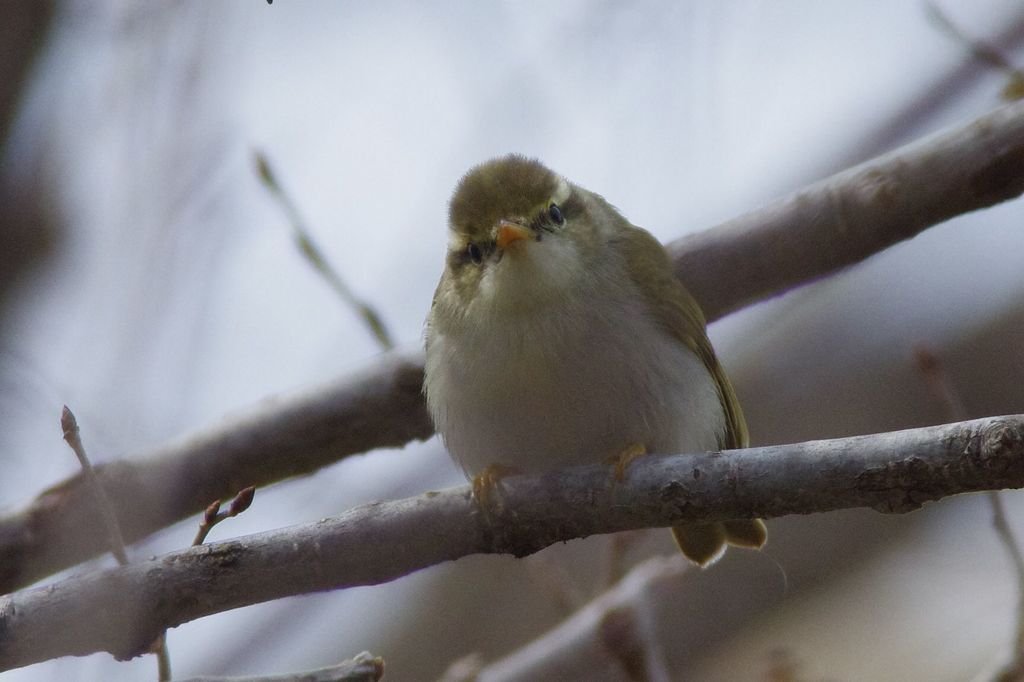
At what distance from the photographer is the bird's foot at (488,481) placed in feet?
9.25

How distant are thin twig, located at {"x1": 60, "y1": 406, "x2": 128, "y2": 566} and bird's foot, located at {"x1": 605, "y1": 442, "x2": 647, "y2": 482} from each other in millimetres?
1110

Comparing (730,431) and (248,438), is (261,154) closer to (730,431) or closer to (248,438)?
(248,438)

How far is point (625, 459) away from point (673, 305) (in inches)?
37.4

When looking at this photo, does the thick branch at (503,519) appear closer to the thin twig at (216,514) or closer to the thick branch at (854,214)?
the thin twig at (216,514)

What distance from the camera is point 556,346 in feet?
11.1

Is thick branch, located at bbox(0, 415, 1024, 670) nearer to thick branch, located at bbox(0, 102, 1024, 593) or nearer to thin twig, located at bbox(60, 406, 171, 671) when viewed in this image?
thin twig, located at bbox(60, 406, 171, 671)

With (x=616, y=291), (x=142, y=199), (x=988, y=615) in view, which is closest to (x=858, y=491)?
(x=616, y=291)

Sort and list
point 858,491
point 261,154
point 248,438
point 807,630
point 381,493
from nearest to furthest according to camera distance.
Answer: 1. point 858,491
2. point 248,438
3. point 261,154
4. point 381,493
5. point 807,630

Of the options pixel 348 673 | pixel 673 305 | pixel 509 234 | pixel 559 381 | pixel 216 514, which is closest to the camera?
pixel 348 673

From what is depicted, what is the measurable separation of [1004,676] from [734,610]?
3.38 m

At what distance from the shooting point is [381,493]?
4309 mm

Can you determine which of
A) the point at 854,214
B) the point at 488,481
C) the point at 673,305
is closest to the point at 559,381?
the point at 488,481

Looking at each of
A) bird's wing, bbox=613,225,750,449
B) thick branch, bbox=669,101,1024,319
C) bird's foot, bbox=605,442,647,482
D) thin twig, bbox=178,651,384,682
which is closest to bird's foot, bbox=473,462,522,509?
bird's foot, bbox=605,442,647,482

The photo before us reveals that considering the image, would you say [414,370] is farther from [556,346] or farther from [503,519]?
[503,519]
